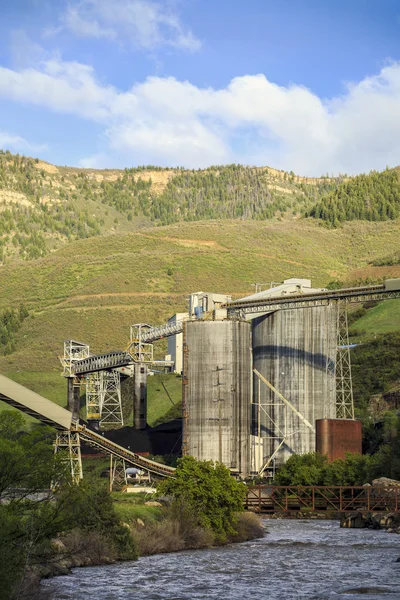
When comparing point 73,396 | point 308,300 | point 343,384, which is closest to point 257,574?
point 308,300

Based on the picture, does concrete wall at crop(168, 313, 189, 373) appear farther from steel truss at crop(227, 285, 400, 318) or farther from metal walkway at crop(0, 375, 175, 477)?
metal walkway at crop(0, 375, 175, 477)

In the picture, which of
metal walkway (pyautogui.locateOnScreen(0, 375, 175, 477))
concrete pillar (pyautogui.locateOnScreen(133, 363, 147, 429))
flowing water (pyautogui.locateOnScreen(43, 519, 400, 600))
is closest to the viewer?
flowing water (pyautogui.locateOnScreen(43, 519, 400, 600))

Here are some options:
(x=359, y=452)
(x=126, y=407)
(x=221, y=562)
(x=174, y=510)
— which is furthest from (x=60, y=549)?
(x=126, y=407)

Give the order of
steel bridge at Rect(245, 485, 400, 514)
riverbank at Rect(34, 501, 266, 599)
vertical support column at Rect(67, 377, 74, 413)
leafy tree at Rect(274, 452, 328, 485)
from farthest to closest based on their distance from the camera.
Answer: vertical support column at Rect(67, 377, 74, 413), leafy tree at Rect(274, 452, 328, 485), steel bridge at Rect(245, 485, 400, 514), riverbank at Rect(34, 501, 266, 599)

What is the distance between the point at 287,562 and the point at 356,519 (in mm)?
22422

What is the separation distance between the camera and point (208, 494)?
6353 cm

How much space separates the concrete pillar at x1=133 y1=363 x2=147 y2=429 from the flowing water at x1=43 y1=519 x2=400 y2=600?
5394 cm

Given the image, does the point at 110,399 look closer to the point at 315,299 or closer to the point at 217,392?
the point at 217,392

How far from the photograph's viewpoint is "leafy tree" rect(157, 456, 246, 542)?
63.0 metres

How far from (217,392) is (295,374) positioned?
10.5m

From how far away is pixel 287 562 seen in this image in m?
52.5

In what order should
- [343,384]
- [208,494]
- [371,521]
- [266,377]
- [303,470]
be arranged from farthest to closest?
[266,377] → [343,384] → [303,470] → [371,521] → [208,494]

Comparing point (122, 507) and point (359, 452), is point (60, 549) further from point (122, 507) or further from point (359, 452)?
point (359, 452)

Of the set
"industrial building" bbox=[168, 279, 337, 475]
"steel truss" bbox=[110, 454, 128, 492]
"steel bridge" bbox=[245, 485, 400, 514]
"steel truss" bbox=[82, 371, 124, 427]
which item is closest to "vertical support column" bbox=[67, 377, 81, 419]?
"steel truss" bbox=[82, 371, 124, 427]
